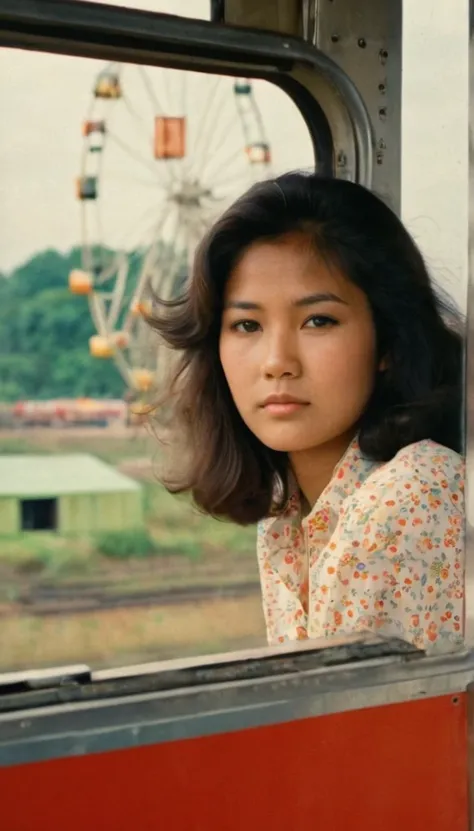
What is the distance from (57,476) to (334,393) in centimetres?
90

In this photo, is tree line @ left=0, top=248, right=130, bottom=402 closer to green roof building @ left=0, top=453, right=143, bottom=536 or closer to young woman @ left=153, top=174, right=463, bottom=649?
green roof building @ left=0, top=453, right=143, bottom=536

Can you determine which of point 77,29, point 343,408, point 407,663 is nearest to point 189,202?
point 77,29

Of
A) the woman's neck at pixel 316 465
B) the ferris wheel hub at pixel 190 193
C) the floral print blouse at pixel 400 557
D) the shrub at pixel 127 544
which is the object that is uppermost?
the ferris wheel hub at pixel 190 193

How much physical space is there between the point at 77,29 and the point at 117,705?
127 cm

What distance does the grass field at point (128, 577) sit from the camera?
2363 millimetres

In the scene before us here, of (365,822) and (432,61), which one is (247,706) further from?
(432,61)

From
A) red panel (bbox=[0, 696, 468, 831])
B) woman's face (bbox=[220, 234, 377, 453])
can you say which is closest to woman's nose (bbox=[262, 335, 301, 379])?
woman's face (bbox=[220, 234, 377, 453])

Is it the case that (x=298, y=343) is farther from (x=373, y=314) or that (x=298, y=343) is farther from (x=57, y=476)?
(x=57, y=476)

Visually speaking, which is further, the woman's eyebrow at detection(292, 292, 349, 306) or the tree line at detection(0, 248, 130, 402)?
the tree line at detection(0, 248, 130, 402)

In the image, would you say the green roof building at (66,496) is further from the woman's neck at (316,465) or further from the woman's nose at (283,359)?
the woman's nose at (283,359)

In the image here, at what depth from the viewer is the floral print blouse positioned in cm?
171

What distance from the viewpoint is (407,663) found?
1.49 meters

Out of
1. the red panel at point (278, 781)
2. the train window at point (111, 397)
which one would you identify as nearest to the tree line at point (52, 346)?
the train window at point (111, 397)

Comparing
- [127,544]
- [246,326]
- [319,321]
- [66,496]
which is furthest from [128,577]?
[319,321]
